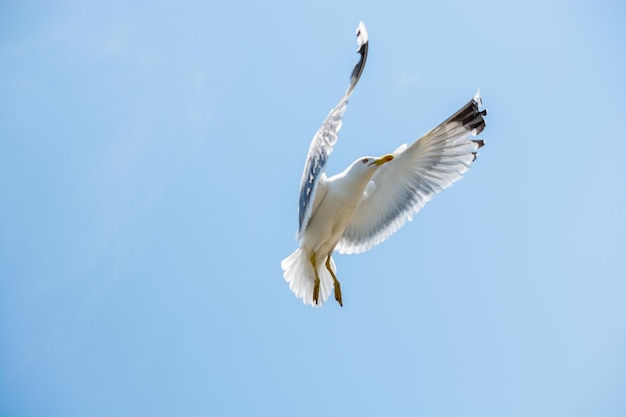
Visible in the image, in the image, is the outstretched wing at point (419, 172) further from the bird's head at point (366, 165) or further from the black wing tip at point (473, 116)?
the bird's head at point (366, 165)

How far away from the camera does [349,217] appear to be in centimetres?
573

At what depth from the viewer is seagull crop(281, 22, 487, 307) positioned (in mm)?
5633

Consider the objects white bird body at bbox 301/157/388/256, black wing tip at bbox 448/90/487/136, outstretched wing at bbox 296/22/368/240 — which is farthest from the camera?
black wing tip at bbox 448/90/487/136

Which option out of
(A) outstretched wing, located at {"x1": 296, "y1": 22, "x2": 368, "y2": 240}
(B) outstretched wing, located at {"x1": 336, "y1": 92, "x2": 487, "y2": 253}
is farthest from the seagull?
(A) outstretched wing, located at {"x1": 296, "y1": 22, "x2": 368, "y2": 240}

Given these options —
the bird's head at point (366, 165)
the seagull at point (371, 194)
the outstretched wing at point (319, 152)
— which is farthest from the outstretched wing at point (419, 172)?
the outstretched wing at point (319, 152)

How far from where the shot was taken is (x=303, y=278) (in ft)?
20.4

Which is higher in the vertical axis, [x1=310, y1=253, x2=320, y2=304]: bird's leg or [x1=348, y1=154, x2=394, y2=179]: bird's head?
[x1=348, y1=154, x2=394, y2=179]: bird's head

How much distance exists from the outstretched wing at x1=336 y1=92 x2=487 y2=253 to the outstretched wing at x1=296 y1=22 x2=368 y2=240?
972 mm

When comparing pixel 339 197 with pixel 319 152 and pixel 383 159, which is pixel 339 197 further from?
pixel 319 152

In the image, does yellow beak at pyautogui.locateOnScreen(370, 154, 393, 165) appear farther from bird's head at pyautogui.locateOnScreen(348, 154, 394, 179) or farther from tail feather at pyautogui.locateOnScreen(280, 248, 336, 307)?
tail feather at pyautogui.locateOnScreen(280, 248, 336, 307)

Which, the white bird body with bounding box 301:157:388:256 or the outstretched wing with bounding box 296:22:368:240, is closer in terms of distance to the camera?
the outstretched wing with bounding box 296:22:368:240

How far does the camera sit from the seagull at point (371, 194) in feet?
18.5

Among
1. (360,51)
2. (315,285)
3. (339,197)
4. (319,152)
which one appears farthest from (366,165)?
(315,285)

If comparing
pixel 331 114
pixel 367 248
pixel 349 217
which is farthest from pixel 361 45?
pixel 367 248
